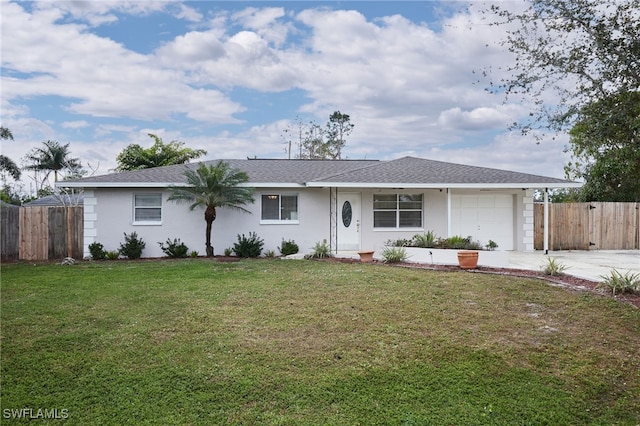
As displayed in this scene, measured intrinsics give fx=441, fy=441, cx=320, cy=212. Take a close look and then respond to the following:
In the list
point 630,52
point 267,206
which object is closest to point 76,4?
point 267,206

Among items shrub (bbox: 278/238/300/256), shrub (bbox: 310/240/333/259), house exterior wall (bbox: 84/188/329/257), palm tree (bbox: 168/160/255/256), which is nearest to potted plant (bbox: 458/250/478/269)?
shrub (bbox: 310/240/333/259)

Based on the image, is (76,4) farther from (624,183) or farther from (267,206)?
(624,183)

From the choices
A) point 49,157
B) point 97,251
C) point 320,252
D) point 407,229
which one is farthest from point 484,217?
point 49,157

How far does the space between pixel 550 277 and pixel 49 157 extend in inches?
1635

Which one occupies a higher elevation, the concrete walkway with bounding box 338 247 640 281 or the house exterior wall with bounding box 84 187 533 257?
the house exterior wall with bounding box 84 187 533 257

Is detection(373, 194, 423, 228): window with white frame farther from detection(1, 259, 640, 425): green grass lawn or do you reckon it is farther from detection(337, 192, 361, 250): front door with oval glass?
detection(1, 259, 640, 425): green grass lawn

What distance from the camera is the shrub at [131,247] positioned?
1540 centimetres

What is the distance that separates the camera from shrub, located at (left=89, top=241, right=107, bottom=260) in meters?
15.3

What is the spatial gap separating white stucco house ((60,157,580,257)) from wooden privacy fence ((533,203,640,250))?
1549 mm

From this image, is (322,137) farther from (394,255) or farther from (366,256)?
(394,255)

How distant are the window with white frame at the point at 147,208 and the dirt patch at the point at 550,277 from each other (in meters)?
6.74

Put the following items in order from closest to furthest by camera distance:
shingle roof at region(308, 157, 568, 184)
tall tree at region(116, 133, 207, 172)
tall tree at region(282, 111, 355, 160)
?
shingle roof at region(308, 157, 568, 184) < tall tree at region(116, 133, 207, 172) < tall tree at region(282, 111, 355, 160)

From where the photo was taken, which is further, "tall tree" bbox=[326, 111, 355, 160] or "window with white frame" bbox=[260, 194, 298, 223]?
"tall tree" bbox=[326, 111, 355, 160]

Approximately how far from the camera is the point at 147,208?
16031 millimetres
